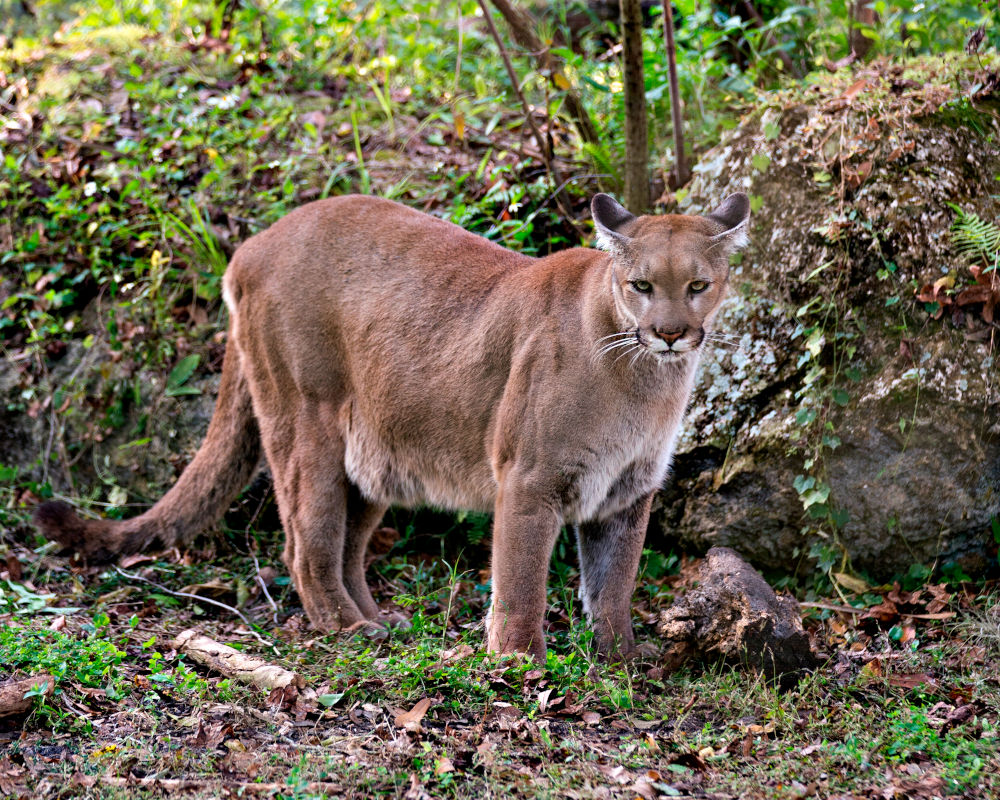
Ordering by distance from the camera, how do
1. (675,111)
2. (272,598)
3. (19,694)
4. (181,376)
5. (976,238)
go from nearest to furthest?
(19,694) → (976,238) → (272,598) → (675,111) → (181,376)

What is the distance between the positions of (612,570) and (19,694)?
8.16 feet

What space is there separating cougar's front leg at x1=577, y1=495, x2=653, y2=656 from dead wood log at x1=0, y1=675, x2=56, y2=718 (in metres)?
2.30

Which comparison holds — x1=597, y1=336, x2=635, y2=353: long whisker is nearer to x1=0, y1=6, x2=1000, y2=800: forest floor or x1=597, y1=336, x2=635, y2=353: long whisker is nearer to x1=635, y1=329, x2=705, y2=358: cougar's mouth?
x1=635, y1=329, x2=705, y2=358: cougar's mouth

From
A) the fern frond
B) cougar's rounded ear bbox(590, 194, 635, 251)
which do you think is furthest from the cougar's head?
the fern frond

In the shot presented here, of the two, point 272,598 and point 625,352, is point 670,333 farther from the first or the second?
point 272,598

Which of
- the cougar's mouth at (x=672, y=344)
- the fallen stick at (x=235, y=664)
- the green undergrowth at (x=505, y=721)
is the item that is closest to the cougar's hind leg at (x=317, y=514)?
the green undergrowth at (x=505, y=721)

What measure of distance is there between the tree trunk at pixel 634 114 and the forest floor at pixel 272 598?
0.36 m

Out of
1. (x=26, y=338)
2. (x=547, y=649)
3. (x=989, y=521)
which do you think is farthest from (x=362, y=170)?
(x=989, y=521)

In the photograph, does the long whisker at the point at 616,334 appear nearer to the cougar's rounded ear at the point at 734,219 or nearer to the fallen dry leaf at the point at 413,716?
the cougar's rounded ear at the point at 734,219

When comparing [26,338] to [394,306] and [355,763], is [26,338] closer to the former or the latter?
[394,306]

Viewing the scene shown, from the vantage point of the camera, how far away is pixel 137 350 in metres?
6.60

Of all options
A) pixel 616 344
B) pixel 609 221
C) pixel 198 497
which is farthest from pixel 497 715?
pixel 198 497

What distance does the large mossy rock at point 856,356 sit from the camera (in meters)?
4.96

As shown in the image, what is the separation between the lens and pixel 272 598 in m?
5.57
